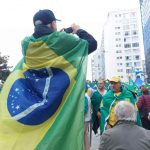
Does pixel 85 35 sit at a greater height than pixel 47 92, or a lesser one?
greater

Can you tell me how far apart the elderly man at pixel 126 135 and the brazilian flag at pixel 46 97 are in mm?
411

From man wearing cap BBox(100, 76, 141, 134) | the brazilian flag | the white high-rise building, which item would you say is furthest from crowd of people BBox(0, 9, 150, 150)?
the white high-rise building

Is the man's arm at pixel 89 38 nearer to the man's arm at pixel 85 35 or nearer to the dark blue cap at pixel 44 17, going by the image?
the man's arm at pixel 85 35

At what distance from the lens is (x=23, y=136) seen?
4.31 meters

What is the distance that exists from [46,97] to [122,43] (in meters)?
138

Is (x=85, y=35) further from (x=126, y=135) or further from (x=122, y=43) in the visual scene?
(x=122, y=43)

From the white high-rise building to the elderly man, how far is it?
424ft

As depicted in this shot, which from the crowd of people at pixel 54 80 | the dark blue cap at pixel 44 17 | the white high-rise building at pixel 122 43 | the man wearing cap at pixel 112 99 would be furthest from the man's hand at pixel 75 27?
the white high-rise building at pixel 122 43

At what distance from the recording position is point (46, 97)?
4.37m

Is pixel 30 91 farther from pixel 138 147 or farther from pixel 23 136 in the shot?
pixel 138 147

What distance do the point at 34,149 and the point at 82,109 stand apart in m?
0.56

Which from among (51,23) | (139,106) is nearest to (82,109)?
(51,23)

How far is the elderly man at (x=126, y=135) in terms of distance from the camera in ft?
14.9

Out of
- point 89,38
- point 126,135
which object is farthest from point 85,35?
point 126,135
